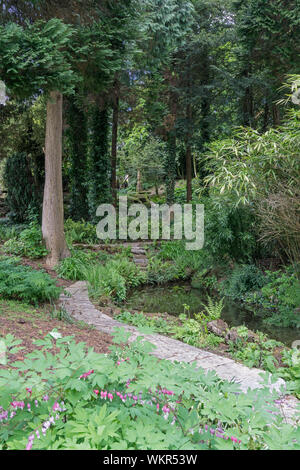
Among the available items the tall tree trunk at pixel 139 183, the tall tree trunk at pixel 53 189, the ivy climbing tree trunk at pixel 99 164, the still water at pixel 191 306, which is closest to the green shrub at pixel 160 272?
the still water at pixel 191 306

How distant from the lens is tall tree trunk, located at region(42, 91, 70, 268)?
6520 millimetres

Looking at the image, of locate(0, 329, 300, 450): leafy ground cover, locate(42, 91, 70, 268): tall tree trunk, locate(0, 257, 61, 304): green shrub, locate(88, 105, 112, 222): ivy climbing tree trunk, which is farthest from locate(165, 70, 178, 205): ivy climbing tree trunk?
locate(0, 329, 300, 450): leafy ground cover

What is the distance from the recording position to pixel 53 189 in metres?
6.68

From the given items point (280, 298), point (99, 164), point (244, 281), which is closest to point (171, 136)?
point (99, 164)

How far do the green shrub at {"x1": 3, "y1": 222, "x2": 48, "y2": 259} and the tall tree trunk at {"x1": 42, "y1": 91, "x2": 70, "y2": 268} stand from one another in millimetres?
264

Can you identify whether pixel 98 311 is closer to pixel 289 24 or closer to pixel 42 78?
pixel 42 78

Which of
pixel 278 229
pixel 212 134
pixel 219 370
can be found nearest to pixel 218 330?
pixel 219 370

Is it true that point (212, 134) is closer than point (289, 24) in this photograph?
No

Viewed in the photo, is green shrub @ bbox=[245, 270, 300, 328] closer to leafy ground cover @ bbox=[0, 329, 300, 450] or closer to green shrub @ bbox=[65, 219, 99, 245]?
leafy ground cover @ bbox=[0, 329, 300, 450]

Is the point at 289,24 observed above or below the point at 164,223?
above

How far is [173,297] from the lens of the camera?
6.38 meters

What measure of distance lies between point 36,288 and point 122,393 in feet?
9.62

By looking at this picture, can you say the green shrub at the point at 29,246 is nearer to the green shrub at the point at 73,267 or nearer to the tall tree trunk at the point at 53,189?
the tall tree trunk at the point at 53,189

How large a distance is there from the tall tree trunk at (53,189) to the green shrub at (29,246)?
26 centimetres
